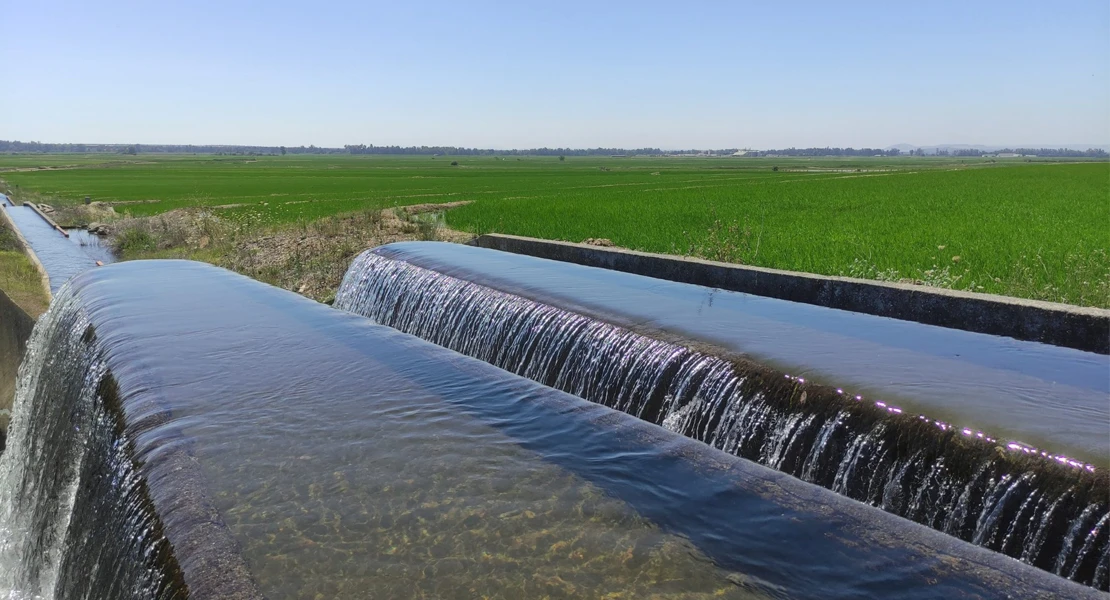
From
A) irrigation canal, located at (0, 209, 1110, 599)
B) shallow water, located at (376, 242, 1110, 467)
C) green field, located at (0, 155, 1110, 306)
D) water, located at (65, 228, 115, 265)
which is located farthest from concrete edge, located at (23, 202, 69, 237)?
shallow water, located at (376, 242, 1110, 467)

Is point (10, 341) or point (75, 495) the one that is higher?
point (75, 495)

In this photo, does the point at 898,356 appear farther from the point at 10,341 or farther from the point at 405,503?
the point at 10,341

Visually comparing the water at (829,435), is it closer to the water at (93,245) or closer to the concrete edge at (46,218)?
the water at (93,245)

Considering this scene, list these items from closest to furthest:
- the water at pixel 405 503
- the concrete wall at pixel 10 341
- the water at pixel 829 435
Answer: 1. the water at pixel 405 503
2. the water at pixel 829 435
3. the concrete wall at pixel 10 341

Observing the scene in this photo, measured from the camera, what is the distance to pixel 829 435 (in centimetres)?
483

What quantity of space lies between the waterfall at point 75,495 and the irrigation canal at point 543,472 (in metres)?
0.03

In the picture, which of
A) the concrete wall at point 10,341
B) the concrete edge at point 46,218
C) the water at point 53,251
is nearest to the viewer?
the concrete wall at point 10,341

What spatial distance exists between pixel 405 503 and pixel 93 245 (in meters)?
24.5

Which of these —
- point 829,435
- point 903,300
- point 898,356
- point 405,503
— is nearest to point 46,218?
point 903,300

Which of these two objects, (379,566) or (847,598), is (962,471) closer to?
(847,598)

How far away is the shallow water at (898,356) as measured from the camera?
4723 mm

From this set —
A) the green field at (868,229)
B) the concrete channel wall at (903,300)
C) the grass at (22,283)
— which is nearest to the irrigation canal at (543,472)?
the concrete channel wall at (903,300)

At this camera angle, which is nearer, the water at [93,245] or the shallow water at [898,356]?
the shallow water at [898,356]

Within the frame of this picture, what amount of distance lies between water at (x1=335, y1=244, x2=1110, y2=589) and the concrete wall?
6.91 metres
